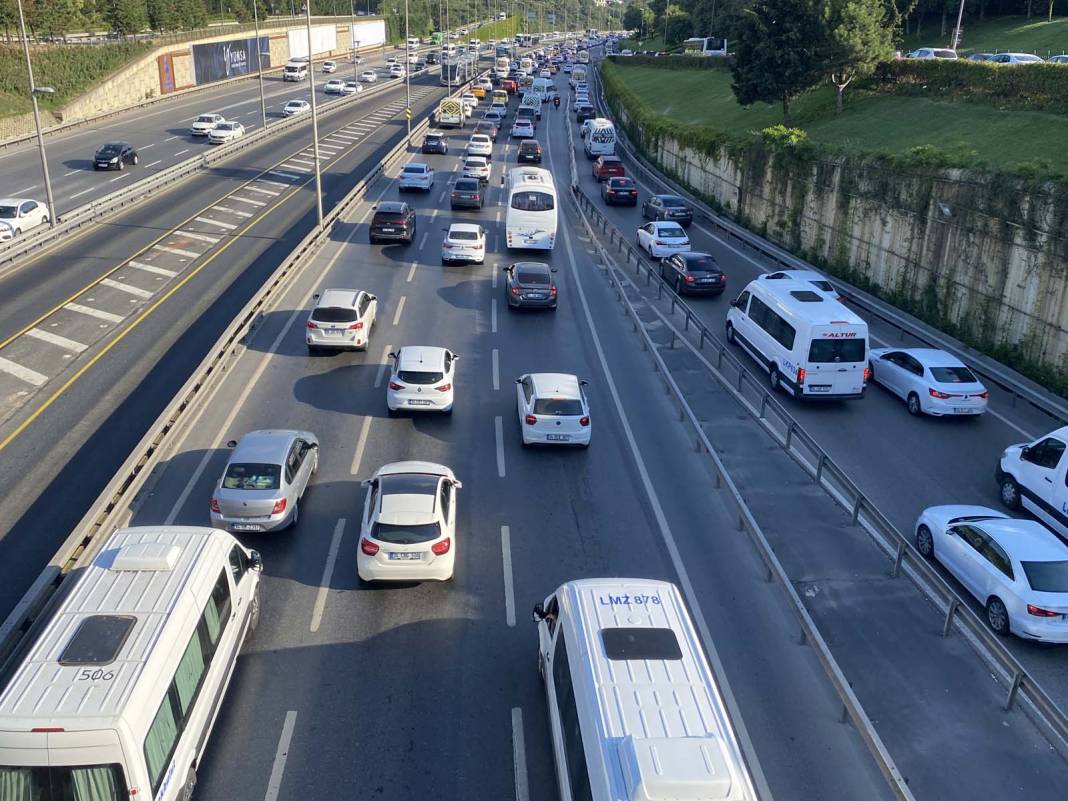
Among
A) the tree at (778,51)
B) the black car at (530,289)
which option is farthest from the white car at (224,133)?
the black car at (530,289)

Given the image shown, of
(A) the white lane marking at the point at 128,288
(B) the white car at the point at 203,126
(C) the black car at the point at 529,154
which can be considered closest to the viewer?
(A) the white lane marking at the point at 128,288

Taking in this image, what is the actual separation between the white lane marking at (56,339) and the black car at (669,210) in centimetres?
2765

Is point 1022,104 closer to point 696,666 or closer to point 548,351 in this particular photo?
point 548,351

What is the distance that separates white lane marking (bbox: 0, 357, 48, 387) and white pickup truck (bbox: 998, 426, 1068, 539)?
23.6 meters

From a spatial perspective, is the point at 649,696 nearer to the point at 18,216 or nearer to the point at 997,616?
the point at 997,616

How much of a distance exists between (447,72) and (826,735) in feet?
335

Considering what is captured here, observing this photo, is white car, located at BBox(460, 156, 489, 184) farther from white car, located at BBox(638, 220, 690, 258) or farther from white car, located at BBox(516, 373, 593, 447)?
white car, located at BBox(516, 373, 593, 447)

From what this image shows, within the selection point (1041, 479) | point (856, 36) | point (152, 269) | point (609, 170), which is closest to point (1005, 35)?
point (856, 36)

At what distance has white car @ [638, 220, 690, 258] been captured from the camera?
38.2 meters

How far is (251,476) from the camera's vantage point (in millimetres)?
16703

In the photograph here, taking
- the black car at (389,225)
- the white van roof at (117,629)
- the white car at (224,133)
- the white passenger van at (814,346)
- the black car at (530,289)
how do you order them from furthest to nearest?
the white car at (224,133), the black car at (389,225), the black car at (530,289), the white passenger van at (814,346), the white van roof at (117,629)

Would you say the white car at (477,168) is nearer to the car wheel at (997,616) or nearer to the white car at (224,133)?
the white car at (224,133)

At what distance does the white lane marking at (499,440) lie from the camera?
2010cm

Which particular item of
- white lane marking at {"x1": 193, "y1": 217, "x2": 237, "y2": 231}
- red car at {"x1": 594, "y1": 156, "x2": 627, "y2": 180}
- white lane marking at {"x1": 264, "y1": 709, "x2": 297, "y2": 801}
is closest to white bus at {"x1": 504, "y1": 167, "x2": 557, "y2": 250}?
white lane marking at {"x1": 193, "y1": 217, "x2": 237, "y2": 231}
